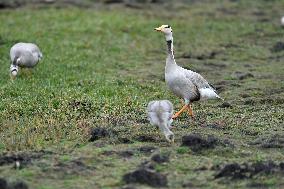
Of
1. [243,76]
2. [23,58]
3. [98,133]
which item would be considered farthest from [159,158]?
[243,76]

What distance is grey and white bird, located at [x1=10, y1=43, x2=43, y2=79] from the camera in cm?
1566

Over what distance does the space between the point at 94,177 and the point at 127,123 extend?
9.88ft

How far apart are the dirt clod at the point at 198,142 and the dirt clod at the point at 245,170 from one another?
3.44 ft

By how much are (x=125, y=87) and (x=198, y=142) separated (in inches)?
195

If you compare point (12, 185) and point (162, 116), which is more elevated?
point (162, 116)

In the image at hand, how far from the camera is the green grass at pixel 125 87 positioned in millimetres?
9555

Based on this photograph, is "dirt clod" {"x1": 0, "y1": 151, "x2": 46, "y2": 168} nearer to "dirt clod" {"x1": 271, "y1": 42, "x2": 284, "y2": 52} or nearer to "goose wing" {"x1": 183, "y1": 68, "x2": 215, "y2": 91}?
"goose wing" {"x1": 183, "y1": 68, "x2": 215, "y2": 91}

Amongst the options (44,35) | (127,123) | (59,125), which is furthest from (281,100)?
(44,35)

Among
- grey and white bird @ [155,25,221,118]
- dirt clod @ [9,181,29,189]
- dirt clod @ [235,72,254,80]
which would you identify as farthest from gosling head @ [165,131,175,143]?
dirt clod @ [235,72,254,80]

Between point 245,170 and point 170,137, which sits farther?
point 170,137

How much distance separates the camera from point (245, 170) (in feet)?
29.6

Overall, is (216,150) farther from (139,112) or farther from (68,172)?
(139,112)

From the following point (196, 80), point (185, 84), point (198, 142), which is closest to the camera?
point (198, 142)

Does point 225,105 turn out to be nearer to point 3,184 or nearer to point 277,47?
point 3,184
